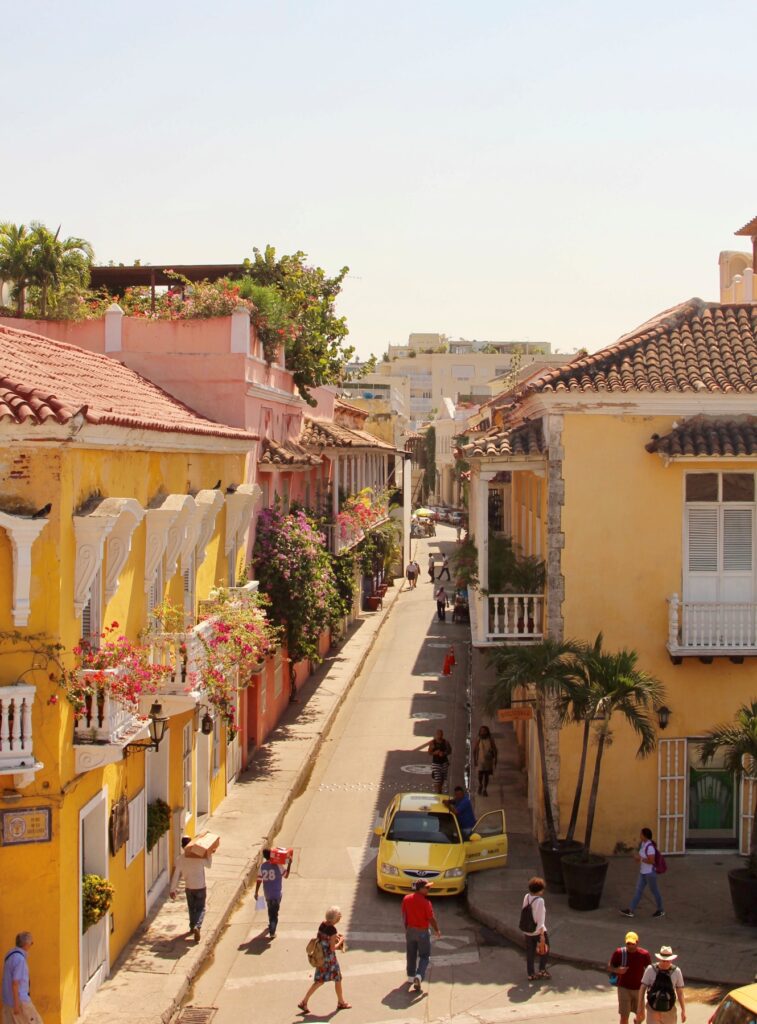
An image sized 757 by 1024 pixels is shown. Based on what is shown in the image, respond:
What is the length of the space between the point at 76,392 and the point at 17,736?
4297 millimetres

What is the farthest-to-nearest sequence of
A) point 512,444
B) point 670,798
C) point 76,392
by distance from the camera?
point 512,444 < point 670,798 < point 76,392

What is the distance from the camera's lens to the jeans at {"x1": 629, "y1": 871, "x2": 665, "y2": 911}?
1598 centimetres

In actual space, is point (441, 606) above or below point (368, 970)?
above

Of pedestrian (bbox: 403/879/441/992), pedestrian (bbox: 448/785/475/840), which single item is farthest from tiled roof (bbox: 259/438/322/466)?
pedestrian (bbox: 403/879/441/992)

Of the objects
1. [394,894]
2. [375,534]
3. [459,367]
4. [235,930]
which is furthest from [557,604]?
[459,367]

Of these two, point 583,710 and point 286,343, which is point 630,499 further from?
point 286,343

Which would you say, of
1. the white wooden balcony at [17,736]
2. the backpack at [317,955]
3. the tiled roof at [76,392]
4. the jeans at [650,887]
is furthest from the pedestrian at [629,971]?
the tiled roof at [76,392]

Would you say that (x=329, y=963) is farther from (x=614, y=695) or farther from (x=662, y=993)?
(x=614, y=695)

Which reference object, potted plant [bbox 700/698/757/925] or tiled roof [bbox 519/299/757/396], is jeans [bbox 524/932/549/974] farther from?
tiled roof [bbox 519/299/757/396]

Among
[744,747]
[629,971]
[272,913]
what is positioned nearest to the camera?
[629,971]

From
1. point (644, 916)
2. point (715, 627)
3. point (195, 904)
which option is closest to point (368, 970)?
point (195, 904)

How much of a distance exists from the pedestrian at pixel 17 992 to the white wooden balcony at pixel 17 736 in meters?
1.58

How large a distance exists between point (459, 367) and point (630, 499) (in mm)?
113567

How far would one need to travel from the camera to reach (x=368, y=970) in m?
14.7
